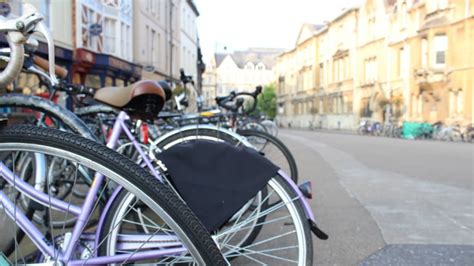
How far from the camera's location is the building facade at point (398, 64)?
105 ft

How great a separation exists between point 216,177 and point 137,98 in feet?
2.47

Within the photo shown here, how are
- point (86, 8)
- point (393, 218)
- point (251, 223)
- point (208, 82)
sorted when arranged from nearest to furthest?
point (251, 223) < point (393, 218) < point (86, 8) < point (208, 82)

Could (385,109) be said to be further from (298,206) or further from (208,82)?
(208,82)

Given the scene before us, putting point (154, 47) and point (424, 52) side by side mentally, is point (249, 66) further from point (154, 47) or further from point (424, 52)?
point (154, 47)

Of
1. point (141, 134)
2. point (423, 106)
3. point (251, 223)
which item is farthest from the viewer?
point (423, 106)

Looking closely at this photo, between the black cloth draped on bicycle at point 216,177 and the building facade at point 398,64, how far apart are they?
18459 mm

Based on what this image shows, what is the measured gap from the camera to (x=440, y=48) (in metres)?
34.4

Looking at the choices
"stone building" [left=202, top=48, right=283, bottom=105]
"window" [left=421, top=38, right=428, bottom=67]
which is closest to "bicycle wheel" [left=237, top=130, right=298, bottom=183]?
"window" [left=421, top=38, right=428, bottom=67]

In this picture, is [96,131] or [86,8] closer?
[96,131]

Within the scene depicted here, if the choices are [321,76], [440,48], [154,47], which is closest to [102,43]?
[154,47]

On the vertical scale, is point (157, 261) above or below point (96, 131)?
below

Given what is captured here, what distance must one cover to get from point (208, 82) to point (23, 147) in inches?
4328

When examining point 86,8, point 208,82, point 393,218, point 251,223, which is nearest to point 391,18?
point 86,8

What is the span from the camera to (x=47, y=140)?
5.04 ft
